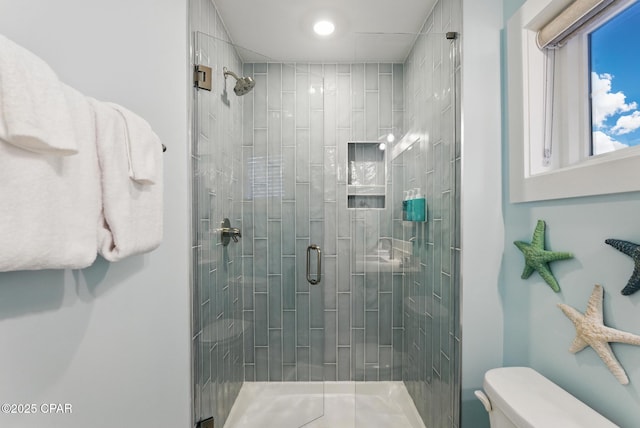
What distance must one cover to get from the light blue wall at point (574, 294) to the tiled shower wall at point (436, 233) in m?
0.23

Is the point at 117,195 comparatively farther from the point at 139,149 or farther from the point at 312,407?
the point at 312,407

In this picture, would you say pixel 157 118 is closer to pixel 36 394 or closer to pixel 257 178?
pixel 257 178

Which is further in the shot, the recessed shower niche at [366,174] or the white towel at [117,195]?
the recessed shower niche at [366,174]

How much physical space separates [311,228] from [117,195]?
1.03 m

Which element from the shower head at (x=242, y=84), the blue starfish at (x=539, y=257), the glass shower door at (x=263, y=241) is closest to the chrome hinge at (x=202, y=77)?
the glass shower door at (x=263, y=241)

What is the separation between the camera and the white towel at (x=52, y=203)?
0.63m

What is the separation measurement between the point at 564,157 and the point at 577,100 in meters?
0.22

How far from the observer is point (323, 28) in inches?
78.4

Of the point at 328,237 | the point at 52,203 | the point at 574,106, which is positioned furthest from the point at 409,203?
the point at 52,203

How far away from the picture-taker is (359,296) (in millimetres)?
1771

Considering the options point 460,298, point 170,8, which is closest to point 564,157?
point 460,298

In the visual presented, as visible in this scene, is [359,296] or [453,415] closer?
[453,415]

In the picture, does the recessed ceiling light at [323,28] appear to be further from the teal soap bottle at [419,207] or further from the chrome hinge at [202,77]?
the teal soap bottle at [419,207]

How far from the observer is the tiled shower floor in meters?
1.73
